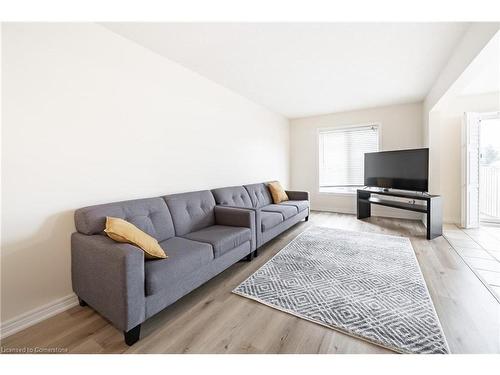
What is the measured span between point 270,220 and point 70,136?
2.31 meters

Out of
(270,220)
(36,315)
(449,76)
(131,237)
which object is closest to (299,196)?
(270,220)

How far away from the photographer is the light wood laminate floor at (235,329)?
133 cm

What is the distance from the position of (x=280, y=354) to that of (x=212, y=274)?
929 millimetres

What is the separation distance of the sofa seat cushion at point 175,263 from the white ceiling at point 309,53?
203cm

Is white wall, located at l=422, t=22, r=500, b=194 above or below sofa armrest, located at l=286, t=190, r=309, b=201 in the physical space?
above

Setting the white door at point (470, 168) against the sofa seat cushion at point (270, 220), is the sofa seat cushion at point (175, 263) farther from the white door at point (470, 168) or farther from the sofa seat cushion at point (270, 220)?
the white door at point (470, 168)

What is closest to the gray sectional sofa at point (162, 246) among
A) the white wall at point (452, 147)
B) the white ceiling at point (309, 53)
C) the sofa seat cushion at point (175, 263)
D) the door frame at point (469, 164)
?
the sofa seat cushion at point (175, 263)

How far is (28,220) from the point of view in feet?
5.25

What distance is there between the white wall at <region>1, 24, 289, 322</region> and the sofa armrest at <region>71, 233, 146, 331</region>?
1.35ft


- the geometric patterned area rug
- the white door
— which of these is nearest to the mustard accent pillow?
the geometric patterned area rug

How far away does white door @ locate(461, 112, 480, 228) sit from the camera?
A: 3713 millimetres

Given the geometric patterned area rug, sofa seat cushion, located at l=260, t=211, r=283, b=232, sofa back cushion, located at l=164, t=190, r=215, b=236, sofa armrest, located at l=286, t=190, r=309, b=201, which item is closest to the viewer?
the geometric patterned area rug

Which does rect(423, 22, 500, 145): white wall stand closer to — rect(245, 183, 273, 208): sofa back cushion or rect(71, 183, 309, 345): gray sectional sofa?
rect(71, 183, 309, 345): gray sectional sofa
